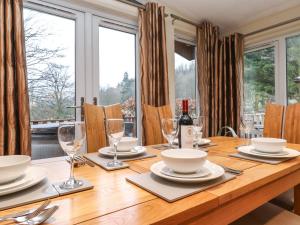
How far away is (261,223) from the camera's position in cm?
100

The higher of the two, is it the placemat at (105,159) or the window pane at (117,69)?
the window pane at (117,69)

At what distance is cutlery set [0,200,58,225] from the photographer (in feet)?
1.66

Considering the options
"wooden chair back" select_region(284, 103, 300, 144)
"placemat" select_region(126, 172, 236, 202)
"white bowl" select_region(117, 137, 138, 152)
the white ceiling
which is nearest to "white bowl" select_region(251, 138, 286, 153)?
"placemat" select_region(126, 172, 236, 202)

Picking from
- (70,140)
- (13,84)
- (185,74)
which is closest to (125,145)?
(70,140)

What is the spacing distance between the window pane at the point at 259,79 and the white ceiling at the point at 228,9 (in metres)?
0.54

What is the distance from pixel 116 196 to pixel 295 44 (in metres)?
3.34

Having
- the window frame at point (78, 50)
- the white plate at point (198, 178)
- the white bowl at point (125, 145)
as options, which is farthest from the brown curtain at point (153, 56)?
the white plate at point (198, 178)

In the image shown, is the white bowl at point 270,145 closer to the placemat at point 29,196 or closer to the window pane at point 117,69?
the placemat at point 29,196

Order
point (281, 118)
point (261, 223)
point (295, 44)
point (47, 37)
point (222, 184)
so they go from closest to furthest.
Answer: point (222, 184)
point (261, 223)
point (281, 118)
point (47, 37)
point (295, 44)

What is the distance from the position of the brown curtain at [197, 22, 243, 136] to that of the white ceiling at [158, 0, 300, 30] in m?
0.21

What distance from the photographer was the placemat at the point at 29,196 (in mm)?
593

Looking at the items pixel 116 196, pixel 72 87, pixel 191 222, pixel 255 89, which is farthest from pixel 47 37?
pixel 255 89

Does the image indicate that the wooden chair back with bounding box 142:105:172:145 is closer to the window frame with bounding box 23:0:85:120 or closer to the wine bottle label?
the wine bottle label

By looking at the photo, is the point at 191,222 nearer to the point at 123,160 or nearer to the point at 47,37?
the point at 123,160
